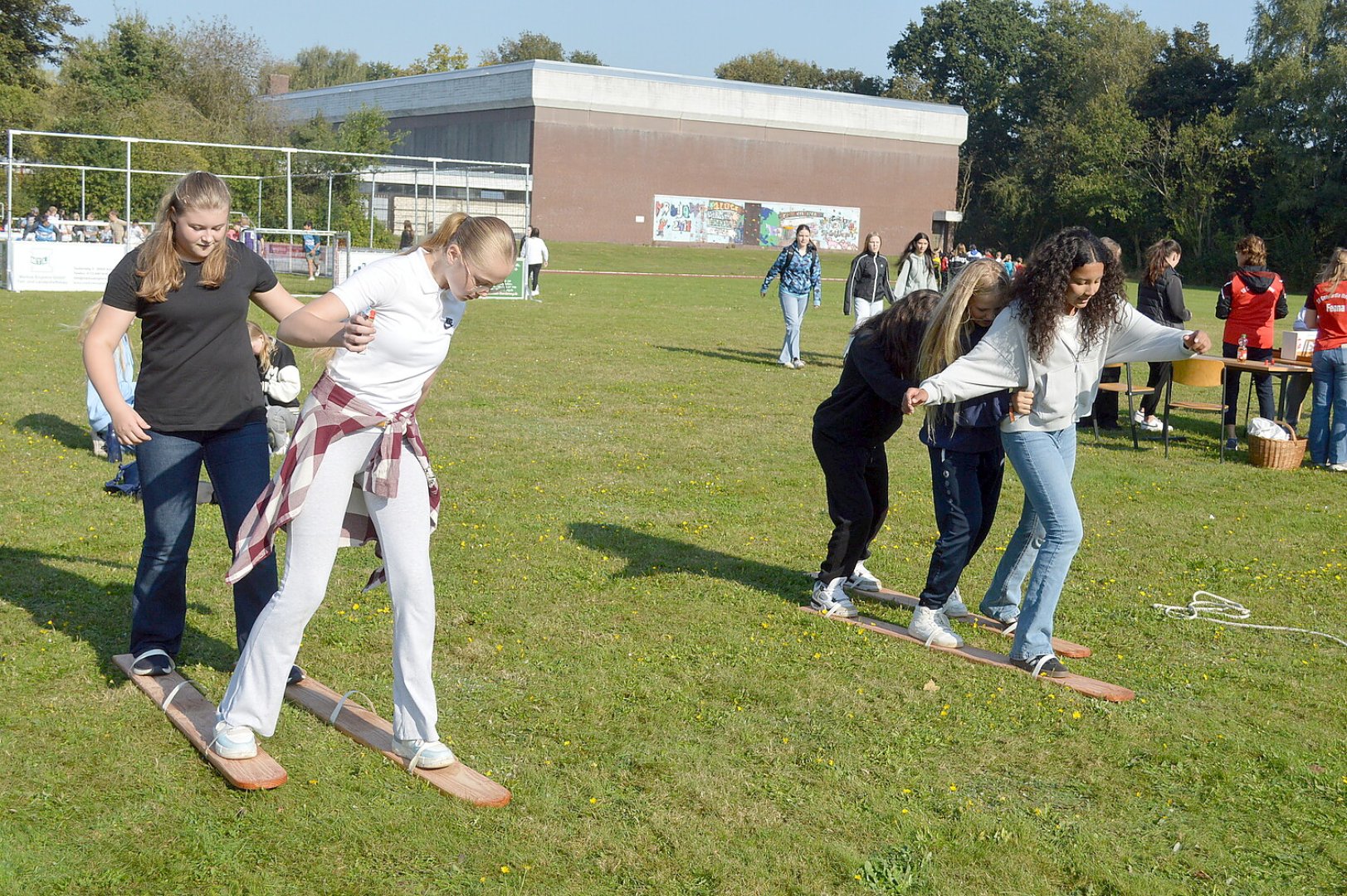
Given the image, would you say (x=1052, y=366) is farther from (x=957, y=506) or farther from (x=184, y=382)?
(x=184, y=382)

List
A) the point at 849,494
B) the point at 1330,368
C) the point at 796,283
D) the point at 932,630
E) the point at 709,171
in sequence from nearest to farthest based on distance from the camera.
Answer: the point at 932,630 < the point at 849,494 < the point at 1330,368 < the point at 796,283 < the point at 709,171

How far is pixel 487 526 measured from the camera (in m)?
7.94

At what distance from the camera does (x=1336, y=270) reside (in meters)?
11.2

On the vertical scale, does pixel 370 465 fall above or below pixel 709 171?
below

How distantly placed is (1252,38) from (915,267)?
49.3 metres

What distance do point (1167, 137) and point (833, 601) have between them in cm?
6240

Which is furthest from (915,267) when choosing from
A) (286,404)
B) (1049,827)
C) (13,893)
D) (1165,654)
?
(13,893)

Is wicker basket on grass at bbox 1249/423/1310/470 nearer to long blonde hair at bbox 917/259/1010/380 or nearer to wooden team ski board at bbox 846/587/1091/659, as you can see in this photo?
wooden team ski board at bbox 846/587/1091/659

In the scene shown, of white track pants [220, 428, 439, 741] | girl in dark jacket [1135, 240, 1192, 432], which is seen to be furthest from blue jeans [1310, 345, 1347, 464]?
white track pants [220, 428, 439, 741]

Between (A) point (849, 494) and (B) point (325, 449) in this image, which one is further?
(A) point (849, 494)

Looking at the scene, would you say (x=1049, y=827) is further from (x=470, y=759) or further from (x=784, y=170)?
(x=784, y=170)

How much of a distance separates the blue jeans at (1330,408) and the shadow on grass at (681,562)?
21.3 feet

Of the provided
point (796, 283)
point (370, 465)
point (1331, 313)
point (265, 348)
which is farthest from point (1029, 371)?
point (796, 283)

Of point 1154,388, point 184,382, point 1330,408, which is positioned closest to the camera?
point 184,382
